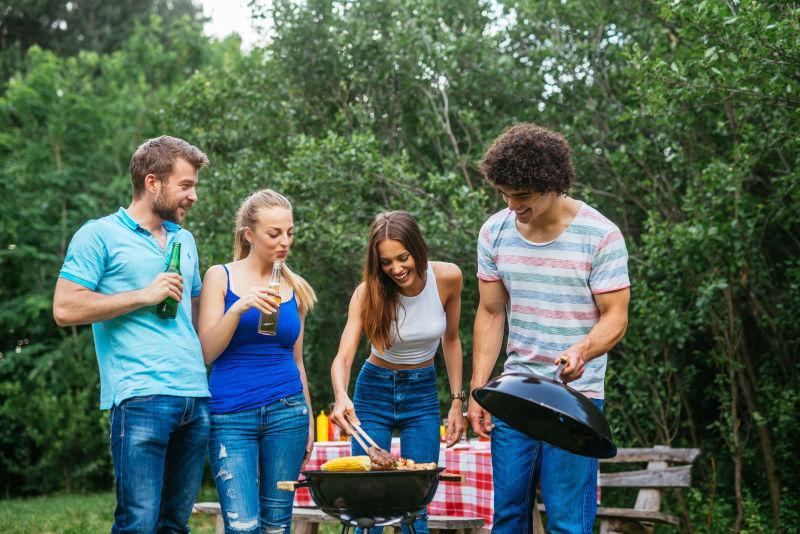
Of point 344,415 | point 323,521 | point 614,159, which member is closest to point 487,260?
point 344,415

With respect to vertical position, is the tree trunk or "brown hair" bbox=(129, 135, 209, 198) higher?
"brown hair" bbox=(129, 135, 209, 198)

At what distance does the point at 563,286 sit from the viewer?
2980mm

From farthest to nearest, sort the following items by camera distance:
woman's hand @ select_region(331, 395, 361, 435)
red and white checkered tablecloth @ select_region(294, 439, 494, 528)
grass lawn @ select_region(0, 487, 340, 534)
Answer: grass lawn @ select_region(0, 487, 340, 534)
red and white checkered tablecloth @ select_region(294, 439, 494, 528)
woman's hand @ select_region(331, 395, 361, 435)

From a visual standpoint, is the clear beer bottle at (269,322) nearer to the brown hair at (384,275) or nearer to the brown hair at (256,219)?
the brown hair at (256,219)

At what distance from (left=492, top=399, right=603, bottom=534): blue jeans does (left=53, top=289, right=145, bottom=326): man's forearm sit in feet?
4.25

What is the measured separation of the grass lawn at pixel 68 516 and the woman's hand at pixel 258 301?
12.7 feet

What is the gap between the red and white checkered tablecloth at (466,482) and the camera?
4.61 meters

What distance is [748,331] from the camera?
7.06 m

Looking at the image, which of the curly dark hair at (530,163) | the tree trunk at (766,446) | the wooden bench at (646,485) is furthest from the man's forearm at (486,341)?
the tree trunk at (766,446)

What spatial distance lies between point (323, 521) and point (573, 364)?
259 cm

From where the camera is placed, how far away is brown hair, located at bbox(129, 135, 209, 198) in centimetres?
296

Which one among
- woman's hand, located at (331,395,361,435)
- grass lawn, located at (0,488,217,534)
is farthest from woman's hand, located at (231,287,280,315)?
grass lawn, located at (0,488,217,534)

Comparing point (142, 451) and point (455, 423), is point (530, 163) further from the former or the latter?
point (142, 451)

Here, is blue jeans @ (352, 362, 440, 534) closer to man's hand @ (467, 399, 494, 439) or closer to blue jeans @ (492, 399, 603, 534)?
man's hand @ (467, 399, 494, 439)
